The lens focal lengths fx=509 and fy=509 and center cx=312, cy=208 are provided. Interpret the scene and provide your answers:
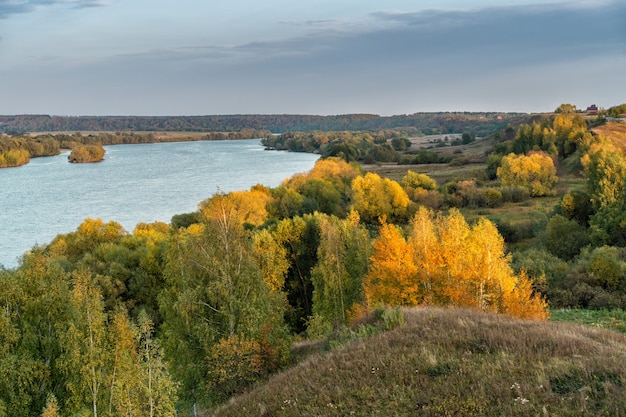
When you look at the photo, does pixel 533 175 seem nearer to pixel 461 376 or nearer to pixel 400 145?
pixel 461 376

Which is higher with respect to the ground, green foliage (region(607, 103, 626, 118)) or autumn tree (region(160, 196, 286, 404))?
green foliage (region(607, 103, 626, 118))

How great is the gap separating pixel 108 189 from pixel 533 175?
71432 millimetres

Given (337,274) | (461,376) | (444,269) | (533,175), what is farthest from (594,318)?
(533,175)

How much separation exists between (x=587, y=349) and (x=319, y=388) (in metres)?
6.09

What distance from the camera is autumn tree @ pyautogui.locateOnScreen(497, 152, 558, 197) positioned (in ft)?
250

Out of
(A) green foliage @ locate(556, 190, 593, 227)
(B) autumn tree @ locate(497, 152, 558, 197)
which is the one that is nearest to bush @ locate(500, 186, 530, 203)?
(B) autumn tree @ locate(497, 152, 558, 197)

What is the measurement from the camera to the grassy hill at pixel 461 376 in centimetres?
918

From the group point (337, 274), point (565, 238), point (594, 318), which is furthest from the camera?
point (565, 238)

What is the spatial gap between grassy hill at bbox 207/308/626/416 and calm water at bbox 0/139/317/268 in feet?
137

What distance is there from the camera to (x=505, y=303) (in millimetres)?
23766

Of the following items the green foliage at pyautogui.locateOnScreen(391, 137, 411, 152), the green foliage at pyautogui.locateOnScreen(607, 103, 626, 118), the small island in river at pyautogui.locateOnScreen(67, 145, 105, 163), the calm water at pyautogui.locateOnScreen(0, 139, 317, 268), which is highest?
the green foliage at pyautogui.locateOnScreen(607, 103, 626, 118)

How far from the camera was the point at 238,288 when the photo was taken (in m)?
19.1

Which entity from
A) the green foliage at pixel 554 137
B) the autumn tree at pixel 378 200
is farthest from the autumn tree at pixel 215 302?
the green foliage at pixel 554 137

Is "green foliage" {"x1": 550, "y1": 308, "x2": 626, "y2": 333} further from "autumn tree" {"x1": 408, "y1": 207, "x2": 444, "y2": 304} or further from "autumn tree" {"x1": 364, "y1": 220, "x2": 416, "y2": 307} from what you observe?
"autumn tree" {"x1": 364, "y1": 220, "x2": 416, "y2": 307}
